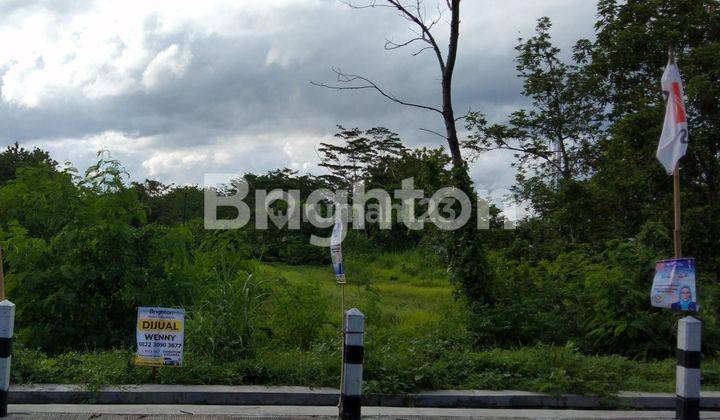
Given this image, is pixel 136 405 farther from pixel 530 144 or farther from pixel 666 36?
pixel 530 144

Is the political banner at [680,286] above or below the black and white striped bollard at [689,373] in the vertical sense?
above

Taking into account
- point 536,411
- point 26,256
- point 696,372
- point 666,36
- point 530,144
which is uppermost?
point 666,36

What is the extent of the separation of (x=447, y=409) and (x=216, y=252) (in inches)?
201

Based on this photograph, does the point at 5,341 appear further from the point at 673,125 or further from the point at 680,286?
the point at 673,125

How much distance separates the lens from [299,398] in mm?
7199

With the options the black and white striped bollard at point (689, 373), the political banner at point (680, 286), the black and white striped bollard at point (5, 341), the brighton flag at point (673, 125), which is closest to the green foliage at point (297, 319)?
the black and white striped bollard at point (5, 341)

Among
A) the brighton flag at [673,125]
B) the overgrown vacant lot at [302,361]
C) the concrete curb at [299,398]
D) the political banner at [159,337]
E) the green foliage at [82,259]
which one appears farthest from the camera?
the green foliage at [82,259]

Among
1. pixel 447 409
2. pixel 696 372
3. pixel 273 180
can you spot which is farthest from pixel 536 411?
pixel 273 180

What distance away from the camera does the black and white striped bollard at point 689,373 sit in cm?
652

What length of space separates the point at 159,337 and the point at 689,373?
5.21 m

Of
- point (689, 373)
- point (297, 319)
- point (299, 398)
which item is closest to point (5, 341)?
point (299, 398)

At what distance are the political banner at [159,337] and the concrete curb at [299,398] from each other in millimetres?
273

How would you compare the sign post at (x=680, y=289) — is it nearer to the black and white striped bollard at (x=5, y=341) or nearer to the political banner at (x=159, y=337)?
the political banner at (x=159, y=337)

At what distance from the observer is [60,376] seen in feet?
24.4
